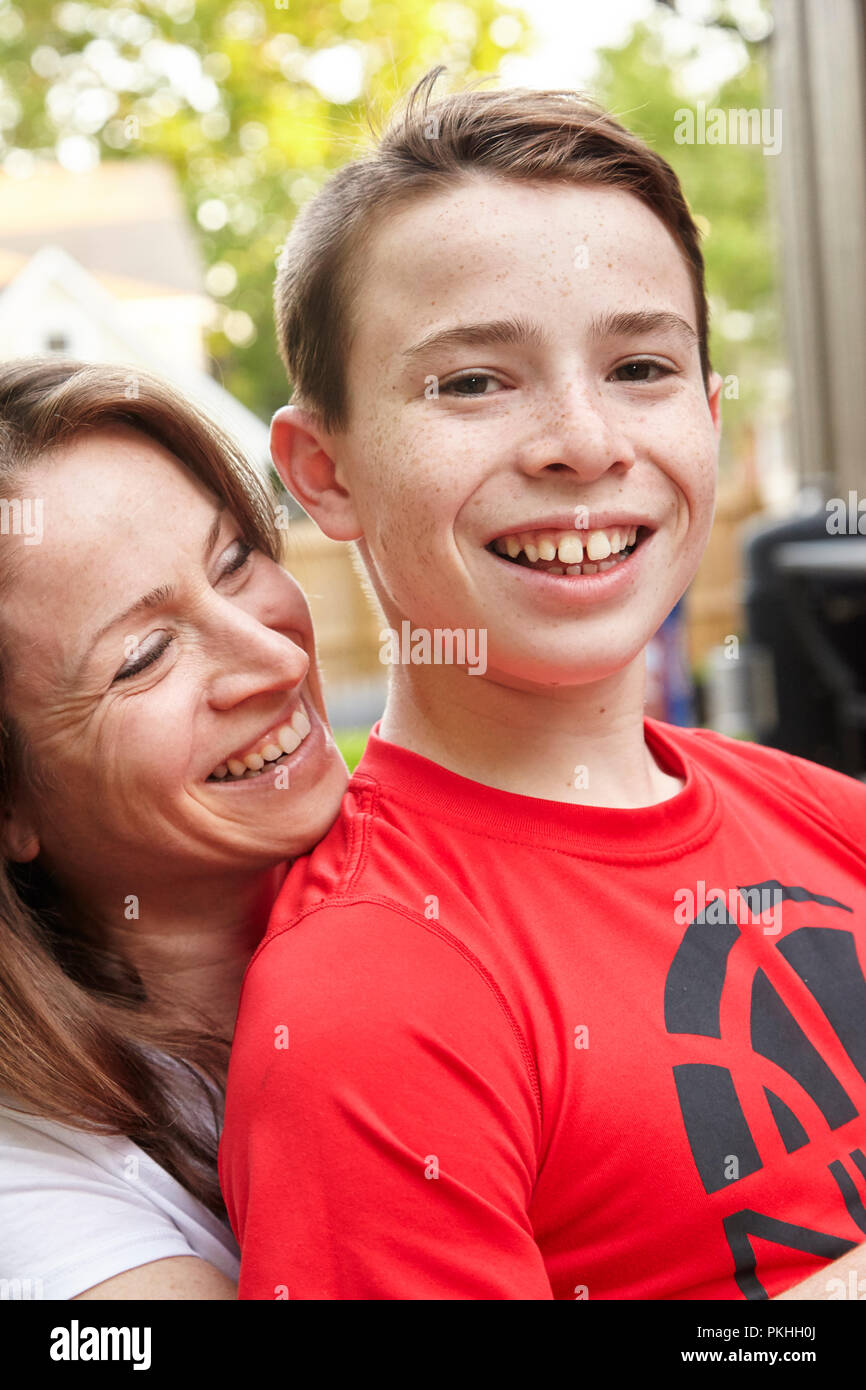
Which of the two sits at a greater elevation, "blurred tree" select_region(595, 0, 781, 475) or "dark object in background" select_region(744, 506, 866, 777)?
"blurred tree" select_region(595, 0, 781, 475)

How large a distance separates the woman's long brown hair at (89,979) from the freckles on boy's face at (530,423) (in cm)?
29

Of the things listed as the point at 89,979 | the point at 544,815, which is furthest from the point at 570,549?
the point at 89,979

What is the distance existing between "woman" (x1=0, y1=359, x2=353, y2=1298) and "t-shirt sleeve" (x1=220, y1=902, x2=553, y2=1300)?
0.81 ft

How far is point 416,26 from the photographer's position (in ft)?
37.0

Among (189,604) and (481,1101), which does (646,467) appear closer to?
(189,604)

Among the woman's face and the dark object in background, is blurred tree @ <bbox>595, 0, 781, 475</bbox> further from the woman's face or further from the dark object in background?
the woman's face

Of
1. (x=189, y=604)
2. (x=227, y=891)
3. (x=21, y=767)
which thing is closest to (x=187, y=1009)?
(x=227, y=891)

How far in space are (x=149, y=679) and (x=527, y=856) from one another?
0.42m

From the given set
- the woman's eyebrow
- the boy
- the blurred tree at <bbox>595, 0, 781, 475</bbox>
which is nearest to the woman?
the woman's eyebrow

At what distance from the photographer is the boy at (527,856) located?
3.61 ft

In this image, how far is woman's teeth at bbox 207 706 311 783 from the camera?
4.84 ft

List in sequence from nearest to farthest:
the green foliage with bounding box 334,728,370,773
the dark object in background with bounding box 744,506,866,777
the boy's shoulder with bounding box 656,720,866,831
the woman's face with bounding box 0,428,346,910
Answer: the woman's face with bounding box 0,428,346,910
the boy's shoulder with bounding box 656,720,866,831
the dark object in background with bounding box 744,506,866,777
the green foliage with bounding box 334,728,370,773

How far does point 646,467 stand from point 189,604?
0.48 meters

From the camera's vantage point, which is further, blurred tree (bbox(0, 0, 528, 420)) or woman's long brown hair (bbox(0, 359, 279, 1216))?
blurred tree (bbox(0, 0, 528, 420))
